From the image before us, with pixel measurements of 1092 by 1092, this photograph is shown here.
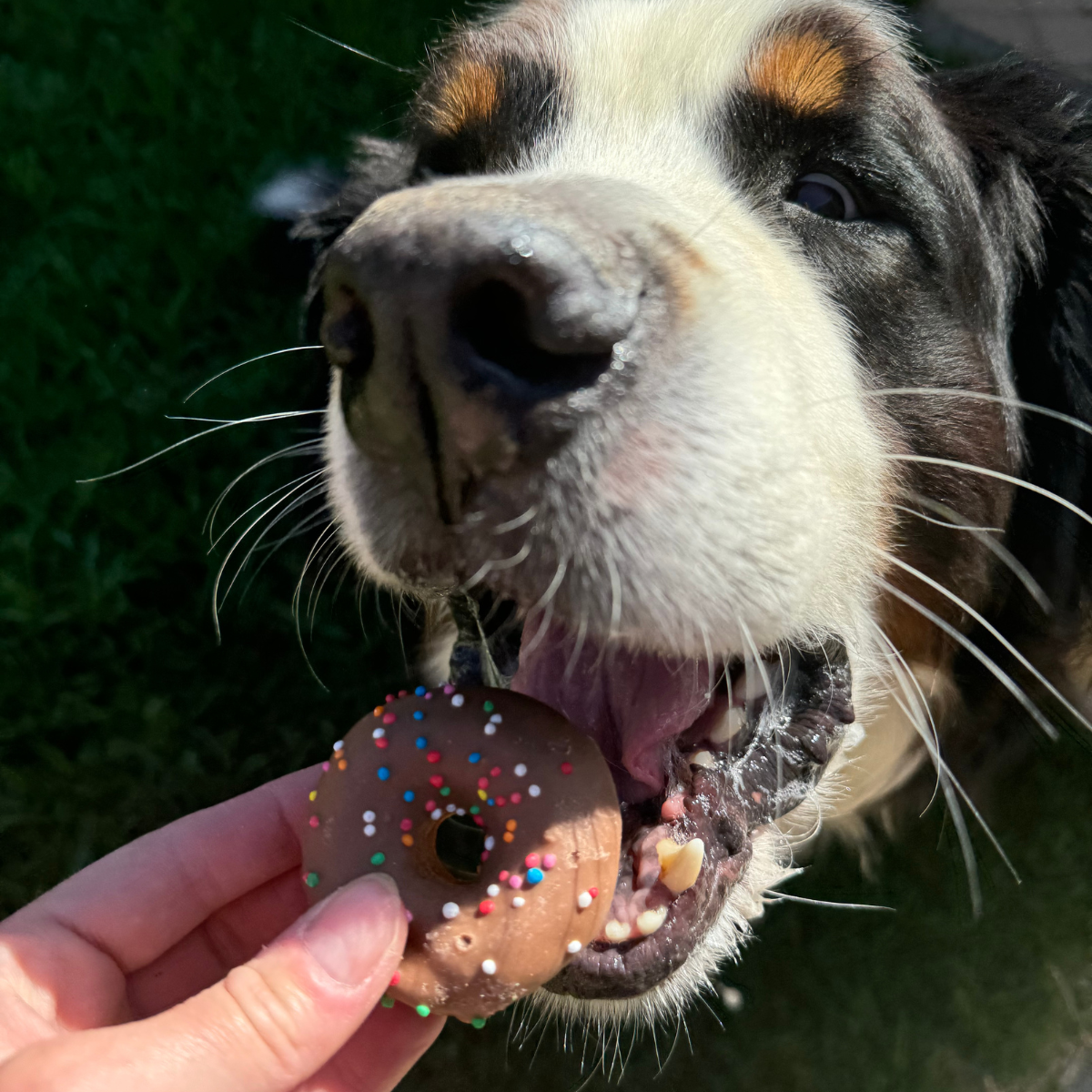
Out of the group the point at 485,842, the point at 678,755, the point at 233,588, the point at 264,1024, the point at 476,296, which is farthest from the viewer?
the point at 233,588

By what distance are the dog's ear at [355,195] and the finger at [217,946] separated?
1.26m

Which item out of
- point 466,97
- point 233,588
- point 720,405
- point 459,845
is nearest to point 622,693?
point 720,405

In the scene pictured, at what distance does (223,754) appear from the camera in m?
2.54

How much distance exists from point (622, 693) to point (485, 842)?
0.38 meters

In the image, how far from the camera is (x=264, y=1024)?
1.12 meters

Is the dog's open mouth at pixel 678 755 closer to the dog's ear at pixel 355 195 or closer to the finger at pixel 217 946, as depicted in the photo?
the finger at pixel 217 946

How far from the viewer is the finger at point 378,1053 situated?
1.54 metres

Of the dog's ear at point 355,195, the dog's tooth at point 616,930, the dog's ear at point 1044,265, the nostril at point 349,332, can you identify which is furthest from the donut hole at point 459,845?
the nostril at point 349,332

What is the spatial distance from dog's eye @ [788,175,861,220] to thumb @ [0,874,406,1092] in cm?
127

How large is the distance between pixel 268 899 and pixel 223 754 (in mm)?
774

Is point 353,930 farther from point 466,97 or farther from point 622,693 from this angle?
point 466,97

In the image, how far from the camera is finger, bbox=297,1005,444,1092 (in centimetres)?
154

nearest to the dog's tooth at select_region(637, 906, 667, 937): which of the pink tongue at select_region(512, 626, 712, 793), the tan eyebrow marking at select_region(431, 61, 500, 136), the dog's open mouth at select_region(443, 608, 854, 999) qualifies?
the dog's open mouth at select_region(443, 608, 854, 999)

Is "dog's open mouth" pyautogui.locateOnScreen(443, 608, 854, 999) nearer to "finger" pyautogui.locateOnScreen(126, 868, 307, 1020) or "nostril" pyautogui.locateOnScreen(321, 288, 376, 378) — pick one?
"nostril" pyautogui.locateOnScreen(321, 288, 376, 378)
